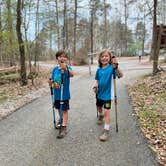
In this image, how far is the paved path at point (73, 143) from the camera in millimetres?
4266

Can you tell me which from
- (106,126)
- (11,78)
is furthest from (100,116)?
(11,78)

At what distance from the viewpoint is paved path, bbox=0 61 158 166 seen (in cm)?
427

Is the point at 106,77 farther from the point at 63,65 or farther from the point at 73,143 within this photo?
the point at 73,143

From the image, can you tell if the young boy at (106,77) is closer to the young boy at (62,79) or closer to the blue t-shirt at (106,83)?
the blue t-shirt at (106,83)

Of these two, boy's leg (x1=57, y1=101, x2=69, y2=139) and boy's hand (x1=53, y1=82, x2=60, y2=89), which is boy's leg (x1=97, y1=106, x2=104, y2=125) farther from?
boy's hand (x1=53, y1=82, x2=60, y2=89)

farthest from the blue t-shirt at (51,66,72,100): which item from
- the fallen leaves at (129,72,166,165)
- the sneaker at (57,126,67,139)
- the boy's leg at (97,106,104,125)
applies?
the fallen leaves at (129,72,166,165)

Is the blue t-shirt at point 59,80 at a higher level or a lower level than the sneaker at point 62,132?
higher

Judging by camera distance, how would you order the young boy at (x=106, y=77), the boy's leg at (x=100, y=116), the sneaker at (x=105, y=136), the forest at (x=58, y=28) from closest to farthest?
1. the sneaker at (x=105, y=136)
2. the young boy at (x=106, y=77)
3. the boy's leg at (x=100, y=116)
4. the forest at (x=58, y=28)

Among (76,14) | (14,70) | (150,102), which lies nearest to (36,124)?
(150,102)

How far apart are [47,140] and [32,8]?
12688 millimetres

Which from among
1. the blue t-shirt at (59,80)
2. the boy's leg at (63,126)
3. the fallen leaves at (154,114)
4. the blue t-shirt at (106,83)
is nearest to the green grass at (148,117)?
the fallen leaves at (154,114)

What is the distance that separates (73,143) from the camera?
505cm

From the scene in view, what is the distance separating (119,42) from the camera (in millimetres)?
61281

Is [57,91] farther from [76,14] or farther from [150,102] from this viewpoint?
[76,14]
